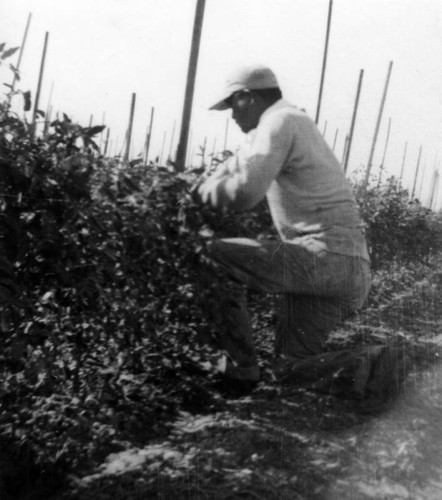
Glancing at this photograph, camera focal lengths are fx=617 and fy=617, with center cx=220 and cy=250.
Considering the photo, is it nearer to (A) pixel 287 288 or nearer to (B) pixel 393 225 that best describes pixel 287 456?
(A) pixel 287 288

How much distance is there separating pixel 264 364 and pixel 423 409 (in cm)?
104

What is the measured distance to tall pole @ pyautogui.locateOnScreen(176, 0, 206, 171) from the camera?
252 inches

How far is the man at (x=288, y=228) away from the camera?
2.81 metres

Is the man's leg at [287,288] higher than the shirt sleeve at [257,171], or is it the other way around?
the shirt sleeve at [257,171]

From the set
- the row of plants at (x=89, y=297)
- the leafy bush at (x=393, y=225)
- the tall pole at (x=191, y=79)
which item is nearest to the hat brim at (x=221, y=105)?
the row of plants at (x=89, y=297)

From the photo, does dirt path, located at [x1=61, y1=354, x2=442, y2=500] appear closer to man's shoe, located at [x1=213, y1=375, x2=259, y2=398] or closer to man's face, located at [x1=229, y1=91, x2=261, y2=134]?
man's shoe, located at [x1=213, y1=375, x2=259, y2=398]

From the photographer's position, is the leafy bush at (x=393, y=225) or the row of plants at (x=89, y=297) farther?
the leafy bush at (x=393, y=225)

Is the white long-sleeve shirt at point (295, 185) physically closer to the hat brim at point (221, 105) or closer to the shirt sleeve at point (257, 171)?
the shirt sleeve at point (257, 171)

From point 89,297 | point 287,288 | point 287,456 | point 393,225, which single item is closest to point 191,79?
point 393,225

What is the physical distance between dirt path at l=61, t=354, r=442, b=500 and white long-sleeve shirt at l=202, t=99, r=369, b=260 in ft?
2.58

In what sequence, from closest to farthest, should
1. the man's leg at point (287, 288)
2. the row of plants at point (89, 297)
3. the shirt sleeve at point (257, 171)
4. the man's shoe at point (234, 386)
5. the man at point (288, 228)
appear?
1. the row of plants at point (89, 297)
2. the shirt sleeve at point (257, 171)
3. the man at point (288, 228)
4. the man's leg at point (287, 288)
5. the man's shoe at point (234, 386)

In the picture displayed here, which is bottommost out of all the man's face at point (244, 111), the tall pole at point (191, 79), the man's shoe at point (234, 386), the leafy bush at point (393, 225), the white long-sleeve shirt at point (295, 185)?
the man's shoe at point (234, 386)

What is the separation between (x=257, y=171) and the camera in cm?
269

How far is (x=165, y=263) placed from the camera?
2771mm
